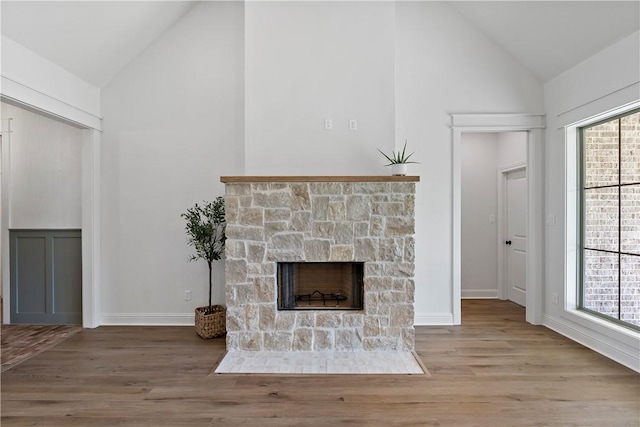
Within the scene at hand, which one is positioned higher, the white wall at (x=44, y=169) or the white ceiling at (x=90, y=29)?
the white ceiling at (x=90, y=29)

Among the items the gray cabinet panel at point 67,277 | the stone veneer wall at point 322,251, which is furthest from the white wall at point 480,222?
the gray cabinet panel at point 67,277

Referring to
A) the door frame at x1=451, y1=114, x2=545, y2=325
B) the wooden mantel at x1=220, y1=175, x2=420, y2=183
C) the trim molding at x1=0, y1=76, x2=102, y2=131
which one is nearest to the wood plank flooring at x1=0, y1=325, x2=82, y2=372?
the trim molding at x1=0, y1=76, x2=102, y2=131

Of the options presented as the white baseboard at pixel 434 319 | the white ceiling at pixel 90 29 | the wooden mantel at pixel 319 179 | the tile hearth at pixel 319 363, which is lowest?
the tile hearth at pixel 319 363

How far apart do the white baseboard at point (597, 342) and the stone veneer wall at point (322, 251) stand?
1627 millimetres

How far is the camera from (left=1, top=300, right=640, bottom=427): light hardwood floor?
2.19 metres

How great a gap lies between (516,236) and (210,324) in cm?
405

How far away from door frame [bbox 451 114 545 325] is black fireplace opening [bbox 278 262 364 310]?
4.31 feet

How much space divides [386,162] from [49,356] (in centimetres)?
350

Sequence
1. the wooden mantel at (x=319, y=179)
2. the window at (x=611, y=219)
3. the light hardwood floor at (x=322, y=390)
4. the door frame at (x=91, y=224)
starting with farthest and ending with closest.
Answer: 1. the door frame at (x=91, y=224)
2. the wooden mantel at (x=319, y=179)
3. the window at (x=611, y=219)
4. the light hardwood floor at (x=322, y=390)

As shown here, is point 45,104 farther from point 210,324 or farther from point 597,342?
point 597,342

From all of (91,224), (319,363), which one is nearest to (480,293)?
(319,363)

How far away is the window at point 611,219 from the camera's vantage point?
304 cm

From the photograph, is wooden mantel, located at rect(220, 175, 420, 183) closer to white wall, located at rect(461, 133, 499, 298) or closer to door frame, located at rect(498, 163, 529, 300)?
white wall, located at rect(461, 133, 499, 298)

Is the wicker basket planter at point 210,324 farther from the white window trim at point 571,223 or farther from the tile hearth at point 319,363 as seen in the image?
the white window trim at point 571,223
